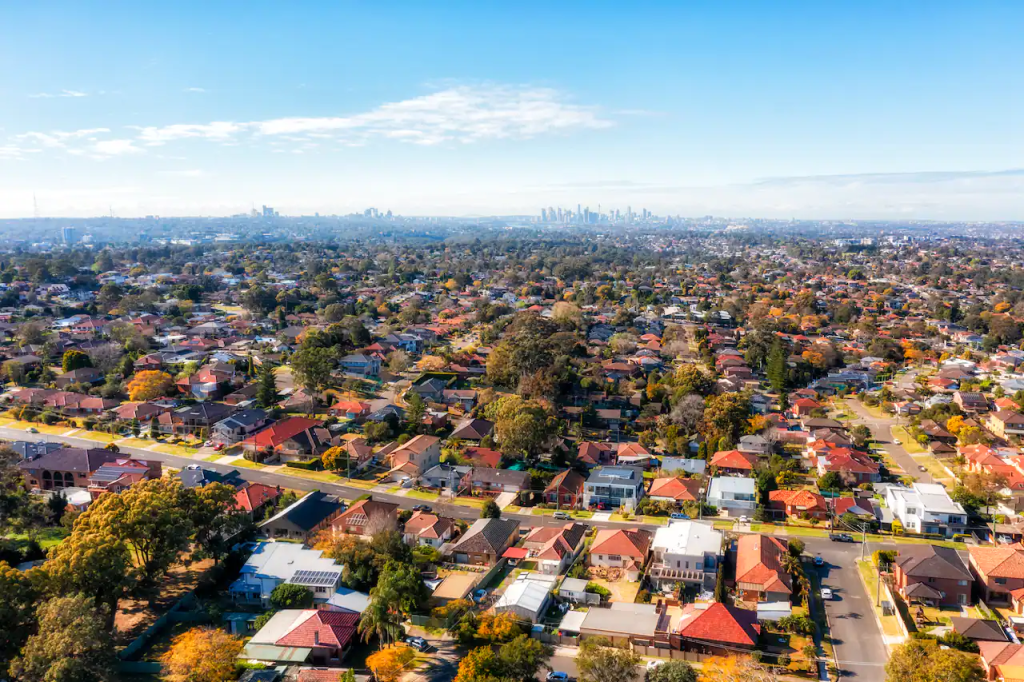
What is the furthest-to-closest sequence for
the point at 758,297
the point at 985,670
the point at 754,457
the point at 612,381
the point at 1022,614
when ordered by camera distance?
1. the point at 758,297
2. the point at 612,381
3. the point at 754,457
4. the point at 1022,614
5. the point at 985,670

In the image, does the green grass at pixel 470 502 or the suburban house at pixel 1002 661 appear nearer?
the suburban house at pixel 1002 661

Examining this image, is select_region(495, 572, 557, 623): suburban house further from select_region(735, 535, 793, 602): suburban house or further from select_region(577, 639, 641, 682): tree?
select_region(735, 535, 793, 602): suburban house

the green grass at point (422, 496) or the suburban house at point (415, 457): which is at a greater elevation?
the suburban house at point (415, 457)

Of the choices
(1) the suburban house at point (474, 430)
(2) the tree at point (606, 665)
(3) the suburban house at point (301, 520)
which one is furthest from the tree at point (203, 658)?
(1) the suburban house at point (474, 430)

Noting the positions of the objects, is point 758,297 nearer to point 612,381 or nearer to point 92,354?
point 612,381

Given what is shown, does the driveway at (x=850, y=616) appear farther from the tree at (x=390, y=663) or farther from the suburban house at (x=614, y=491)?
the tree at (x=390, y=663)

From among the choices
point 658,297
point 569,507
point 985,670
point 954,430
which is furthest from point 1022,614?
point 658,297

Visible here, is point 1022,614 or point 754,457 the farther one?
point 754,457
